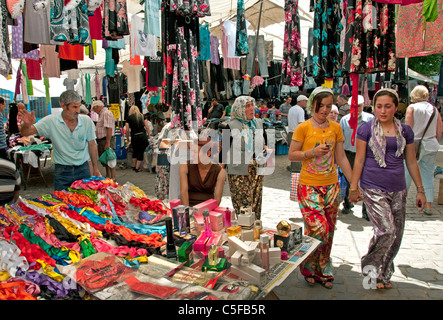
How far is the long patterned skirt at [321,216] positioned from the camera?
3174mm

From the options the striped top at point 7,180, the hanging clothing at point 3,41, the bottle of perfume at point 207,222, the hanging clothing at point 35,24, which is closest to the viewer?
the bottle of perfume at point 207,222

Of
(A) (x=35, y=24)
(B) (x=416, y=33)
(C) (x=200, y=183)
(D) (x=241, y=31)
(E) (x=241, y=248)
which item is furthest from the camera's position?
(D) (x=241, y=31)

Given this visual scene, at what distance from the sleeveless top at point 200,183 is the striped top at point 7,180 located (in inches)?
67.2

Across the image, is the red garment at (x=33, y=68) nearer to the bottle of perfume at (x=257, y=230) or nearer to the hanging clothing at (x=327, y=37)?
the hanging clothing at (x=327, y=37)

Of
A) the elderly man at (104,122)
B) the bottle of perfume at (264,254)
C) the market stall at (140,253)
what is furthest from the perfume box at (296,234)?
the elderly man at (104,122)

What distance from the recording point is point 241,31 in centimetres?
589

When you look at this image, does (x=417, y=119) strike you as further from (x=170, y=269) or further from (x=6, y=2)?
(x=6, y=2)

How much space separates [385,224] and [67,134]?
12.0 feet

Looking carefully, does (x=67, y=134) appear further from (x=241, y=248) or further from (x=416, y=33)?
(x=416, y=33)

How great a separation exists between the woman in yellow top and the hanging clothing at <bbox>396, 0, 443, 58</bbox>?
1.97 m

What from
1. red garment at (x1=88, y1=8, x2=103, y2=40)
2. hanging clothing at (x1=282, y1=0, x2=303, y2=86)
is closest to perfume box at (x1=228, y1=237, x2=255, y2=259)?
hanging clothing at (x1=282, y1=0, x2=303, y2=86)

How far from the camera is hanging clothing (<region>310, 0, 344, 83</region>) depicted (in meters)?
4.16

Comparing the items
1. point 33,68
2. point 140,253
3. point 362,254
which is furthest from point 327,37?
point 33,68

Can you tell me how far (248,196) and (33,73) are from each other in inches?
256
